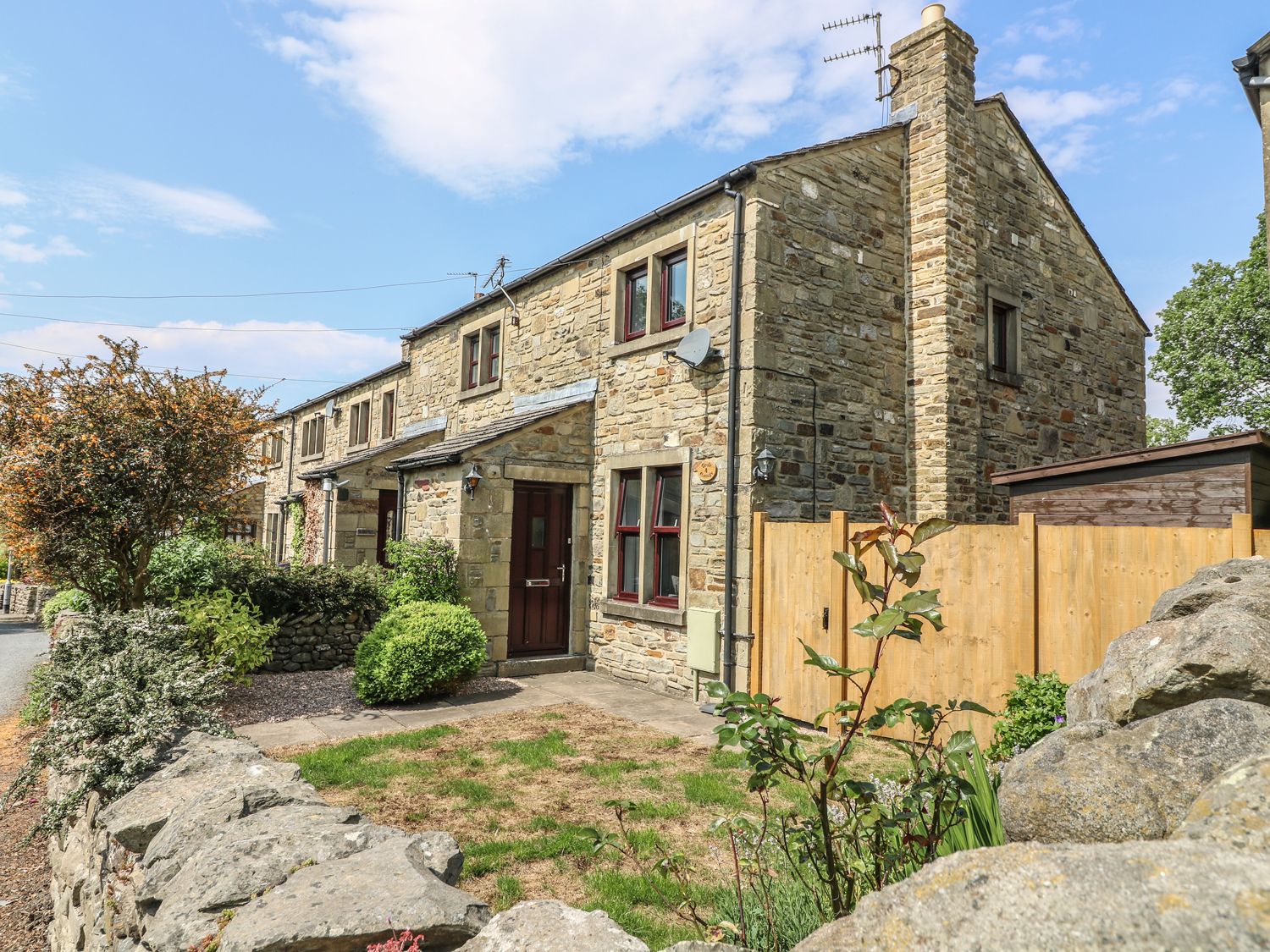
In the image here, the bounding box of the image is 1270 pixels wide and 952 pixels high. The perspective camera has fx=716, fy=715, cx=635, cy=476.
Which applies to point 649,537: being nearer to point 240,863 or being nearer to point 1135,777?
point 240,863

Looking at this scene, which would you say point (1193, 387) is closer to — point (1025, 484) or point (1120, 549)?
point (1025, 484)

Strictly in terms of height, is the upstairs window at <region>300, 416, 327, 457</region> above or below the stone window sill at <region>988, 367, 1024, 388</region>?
above

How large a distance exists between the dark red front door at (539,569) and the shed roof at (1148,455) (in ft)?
19.5

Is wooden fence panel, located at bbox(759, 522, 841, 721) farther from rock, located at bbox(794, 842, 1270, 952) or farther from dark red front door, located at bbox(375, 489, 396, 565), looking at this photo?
dark red front door, located at bbox(375, 489, 396, 565)

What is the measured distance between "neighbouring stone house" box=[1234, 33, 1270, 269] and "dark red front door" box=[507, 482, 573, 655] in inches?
352

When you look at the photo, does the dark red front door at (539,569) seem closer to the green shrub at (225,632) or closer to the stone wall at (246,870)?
the green shrub at (225,632)

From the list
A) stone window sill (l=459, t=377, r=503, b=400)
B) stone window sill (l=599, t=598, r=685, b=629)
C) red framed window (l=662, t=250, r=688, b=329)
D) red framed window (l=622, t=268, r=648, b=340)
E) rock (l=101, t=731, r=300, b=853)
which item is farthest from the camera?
stone window sill (l=459, t=377, r=503, b=400)

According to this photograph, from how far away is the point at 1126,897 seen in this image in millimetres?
1052

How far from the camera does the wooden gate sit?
5.33 metres

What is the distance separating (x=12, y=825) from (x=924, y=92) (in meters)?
13.3

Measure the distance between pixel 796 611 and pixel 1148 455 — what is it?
12.7 ft

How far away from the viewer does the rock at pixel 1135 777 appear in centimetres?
178

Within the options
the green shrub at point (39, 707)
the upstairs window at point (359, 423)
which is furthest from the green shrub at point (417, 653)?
the upstairs window at point (359, 423)

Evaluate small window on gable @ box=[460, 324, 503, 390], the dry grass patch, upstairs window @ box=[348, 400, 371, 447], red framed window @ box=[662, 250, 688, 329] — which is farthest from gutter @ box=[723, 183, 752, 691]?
upstairs window @ box=[348, 400, 371, 447]
